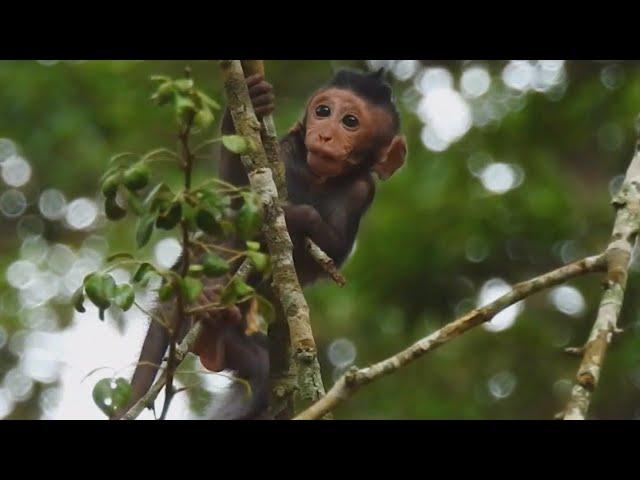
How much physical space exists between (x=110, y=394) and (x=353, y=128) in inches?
126

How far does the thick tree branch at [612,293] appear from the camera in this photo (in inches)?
143

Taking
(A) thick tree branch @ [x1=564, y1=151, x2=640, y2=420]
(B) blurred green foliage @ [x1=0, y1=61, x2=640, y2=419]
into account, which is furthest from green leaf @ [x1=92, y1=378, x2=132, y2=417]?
(B) blurred green foliage @ [x1=0, y1=61, x2=640, y2=419]

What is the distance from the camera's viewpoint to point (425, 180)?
11453 mm

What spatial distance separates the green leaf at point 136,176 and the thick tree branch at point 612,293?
54.9 inches

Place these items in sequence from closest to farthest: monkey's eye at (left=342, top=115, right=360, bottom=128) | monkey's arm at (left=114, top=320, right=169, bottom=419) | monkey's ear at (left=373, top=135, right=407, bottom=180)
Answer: monkey's arm at (left=114, top=320, right=169, bottom=419)
monkey's eye at (left=342, top=115, right=360, bottom=128)
monkey's ear at (left=373, top=135, right=407, bottom=180)

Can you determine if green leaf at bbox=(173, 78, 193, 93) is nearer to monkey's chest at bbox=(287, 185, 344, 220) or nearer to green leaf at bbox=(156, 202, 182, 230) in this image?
green leaf at bbox=(156, 202, 182, 230)

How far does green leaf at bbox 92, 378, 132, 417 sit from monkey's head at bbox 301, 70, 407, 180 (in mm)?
2781

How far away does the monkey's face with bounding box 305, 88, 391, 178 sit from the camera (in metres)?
6.71

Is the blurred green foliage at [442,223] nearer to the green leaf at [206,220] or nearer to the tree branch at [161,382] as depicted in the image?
the tree branch at [161,382]

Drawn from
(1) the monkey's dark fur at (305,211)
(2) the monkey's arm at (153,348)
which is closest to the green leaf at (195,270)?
(1) the monkey's dark fur at (305,211)

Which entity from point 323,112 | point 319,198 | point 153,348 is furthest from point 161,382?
point 323,112

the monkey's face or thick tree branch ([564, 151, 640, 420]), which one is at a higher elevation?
the monkey's face

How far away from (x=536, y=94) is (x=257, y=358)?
6918 millimetres
